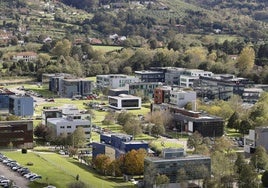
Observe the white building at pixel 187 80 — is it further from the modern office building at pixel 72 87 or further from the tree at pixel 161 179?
the tree at pixel 161 179

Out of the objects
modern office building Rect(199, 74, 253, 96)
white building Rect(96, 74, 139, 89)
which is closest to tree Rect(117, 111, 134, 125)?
modern office building Rect(199, 74, 253, 96)

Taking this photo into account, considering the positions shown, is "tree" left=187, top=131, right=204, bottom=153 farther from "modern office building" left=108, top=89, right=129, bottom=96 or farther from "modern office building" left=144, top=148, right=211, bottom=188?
"modern office building" left=108, top=89, right=129, bottom=96

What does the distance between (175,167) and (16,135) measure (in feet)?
23.3

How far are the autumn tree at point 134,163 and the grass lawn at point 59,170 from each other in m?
0.40

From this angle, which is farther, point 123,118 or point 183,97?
point 183,97

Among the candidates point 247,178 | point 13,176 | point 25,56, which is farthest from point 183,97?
point 25,56

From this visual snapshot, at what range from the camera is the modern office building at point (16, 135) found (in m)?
24.5

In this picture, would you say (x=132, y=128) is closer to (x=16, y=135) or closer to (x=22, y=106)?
(x=16, y=135)

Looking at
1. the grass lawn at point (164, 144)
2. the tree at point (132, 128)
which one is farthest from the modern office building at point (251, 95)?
the tree at point (132, 128)

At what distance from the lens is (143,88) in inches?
1463

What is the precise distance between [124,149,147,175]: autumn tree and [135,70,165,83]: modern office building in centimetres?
1917

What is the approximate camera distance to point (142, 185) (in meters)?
19.5

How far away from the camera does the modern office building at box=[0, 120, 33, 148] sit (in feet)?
80.5

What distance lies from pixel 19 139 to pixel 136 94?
40.5 ft
